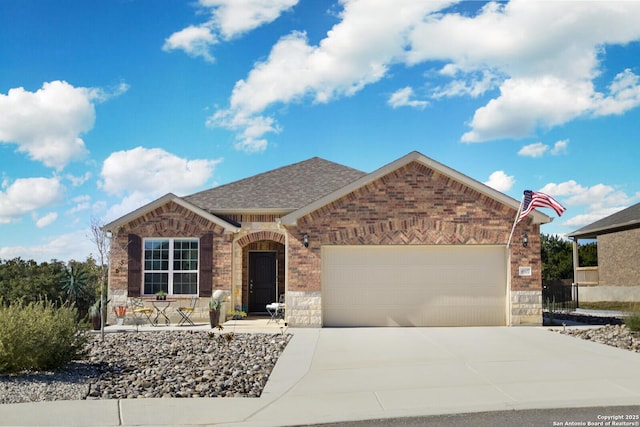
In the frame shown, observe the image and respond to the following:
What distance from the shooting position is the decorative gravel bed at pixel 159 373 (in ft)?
28.7

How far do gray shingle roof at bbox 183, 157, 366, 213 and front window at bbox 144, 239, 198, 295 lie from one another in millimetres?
1731

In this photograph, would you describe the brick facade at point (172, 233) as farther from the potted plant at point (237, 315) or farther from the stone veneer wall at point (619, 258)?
the stone veneer wall at point (619, 258)

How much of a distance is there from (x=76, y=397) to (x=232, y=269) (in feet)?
34.2

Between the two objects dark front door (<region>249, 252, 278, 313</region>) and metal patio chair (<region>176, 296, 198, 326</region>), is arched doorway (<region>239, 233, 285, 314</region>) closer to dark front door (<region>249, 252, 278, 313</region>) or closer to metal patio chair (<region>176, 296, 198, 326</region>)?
dark front door (<region>249, 252, 278, 313</region>)

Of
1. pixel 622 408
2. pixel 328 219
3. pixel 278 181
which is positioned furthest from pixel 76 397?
pixel 278 181


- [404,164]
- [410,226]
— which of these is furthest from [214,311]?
[404,164]

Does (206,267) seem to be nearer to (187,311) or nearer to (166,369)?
(187,311)

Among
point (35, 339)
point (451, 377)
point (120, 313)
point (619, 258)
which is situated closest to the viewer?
point (35, 339)

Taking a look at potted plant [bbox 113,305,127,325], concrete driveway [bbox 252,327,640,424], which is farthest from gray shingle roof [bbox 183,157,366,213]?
concrete driveway [bbox 252,327,640,424]

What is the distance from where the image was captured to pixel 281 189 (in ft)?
71.6

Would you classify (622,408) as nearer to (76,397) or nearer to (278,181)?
(76,397)

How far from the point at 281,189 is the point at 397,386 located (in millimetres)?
13343

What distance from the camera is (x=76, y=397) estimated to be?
28.0 ft

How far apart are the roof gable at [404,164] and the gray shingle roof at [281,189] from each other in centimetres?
308
